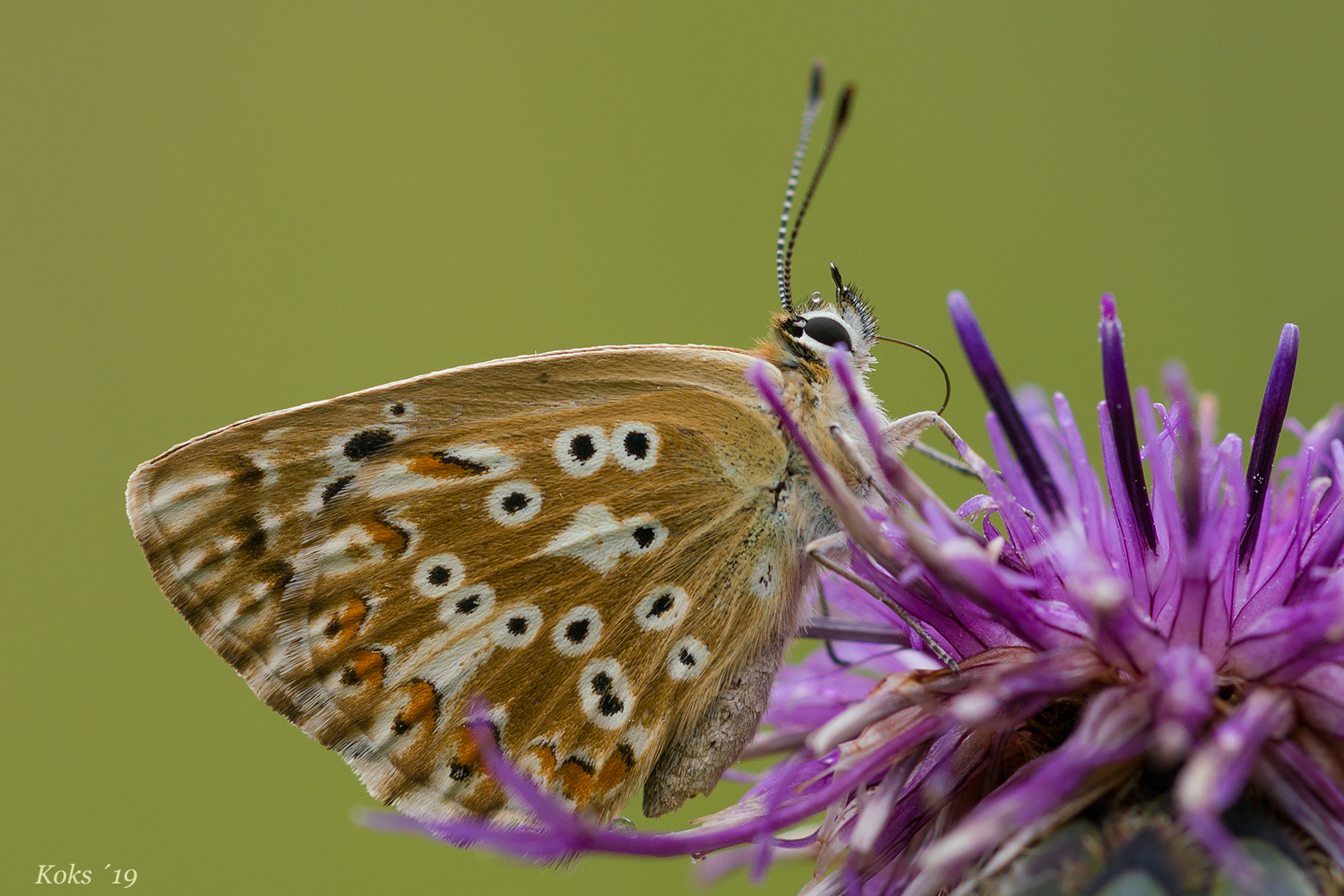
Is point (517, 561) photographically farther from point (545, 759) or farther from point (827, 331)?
point (827, 331)

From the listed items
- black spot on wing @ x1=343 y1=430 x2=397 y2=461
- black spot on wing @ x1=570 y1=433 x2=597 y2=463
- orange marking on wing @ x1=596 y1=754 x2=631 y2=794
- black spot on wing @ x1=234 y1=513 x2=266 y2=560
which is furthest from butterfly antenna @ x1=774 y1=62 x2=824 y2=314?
black spot on wing @ x1=234 y1=513 x2=266 y2=560

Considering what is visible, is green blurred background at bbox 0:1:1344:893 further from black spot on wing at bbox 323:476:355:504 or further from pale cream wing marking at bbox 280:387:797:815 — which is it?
black spot on wing at bbox 323:476:355:504

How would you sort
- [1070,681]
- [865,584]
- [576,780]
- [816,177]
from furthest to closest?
[816,177] → [576,780] → [865,584] → [1070,681]

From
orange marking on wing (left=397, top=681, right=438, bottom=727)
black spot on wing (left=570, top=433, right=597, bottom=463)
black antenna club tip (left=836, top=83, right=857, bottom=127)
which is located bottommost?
orange marking on wing (left=397, top=681, right=438, bottom=727)

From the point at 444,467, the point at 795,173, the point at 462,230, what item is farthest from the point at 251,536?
the point at 462,230

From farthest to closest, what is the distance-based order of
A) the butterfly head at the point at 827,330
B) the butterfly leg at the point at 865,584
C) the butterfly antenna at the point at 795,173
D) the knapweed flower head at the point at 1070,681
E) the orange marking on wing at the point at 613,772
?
the butterfly antenna at the point at 795,173 < the butterfly head at the point at 827,330 < the orange marking on wing at the point at 613,772 < the butterfly leg at the point at 865,584 < the knapweed flower head at the point at 1070,681

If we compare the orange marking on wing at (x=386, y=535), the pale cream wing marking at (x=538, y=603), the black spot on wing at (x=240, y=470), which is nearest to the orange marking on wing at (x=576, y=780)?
the pale cream wing marking at (x=538, y=603)

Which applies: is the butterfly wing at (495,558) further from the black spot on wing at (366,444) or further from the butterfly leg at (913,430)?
the butterfly leg at (913,430)
